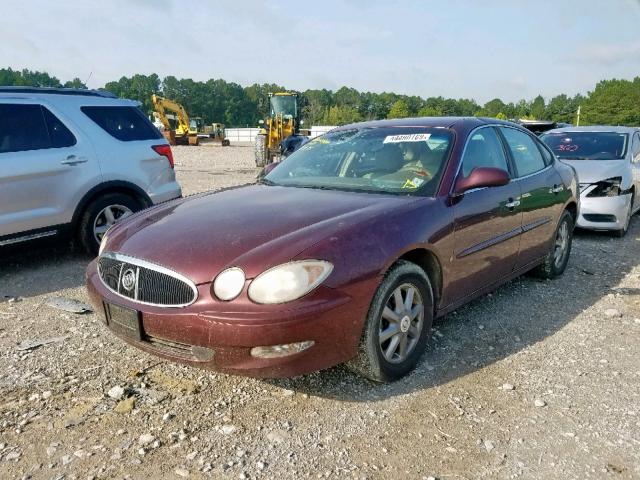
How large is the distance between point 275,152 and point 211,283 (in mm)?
18826

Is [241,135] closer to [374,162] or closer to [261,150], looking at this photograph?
[261,150]

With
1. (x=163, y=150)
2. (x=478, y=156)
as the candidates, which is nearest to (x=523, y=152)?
(x=478, y=156)

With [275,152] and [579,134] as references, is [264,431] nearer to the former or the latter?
[579,134]

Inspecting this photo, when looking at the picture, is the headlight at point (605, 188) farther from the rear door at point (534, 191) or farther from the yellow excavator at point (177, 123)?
the yellow excavator at point (177, 123)

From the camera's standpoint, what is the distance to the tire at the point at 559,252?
5352 millimetres

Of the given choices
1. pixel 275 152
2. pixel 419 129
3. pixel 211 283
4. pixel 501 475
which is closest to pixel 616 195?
pixel 419 129

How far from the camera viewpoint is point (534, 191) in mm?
4750

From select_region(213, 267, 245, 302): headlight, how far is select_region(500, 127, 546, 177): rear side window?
286 cm

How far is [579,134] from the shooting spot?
8.92 m

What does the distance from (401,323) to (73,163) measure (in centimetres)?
396

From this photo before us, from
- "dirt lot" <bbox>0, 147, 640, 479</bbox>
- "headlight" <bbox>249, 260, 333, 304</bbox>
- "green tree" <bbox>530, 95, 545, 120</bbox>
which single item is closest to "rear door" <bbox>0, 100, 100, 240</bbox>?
"dirt lot" <bbox>0, 147, 640, 479</bbox>

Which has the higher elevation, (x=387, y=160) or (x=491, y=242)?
(x=387, y=160)

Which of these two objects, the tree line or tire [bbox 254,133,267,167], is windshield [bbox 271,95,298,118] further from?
the tree line

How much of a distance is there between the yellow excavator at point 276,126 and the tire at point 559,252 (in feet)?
50.2
